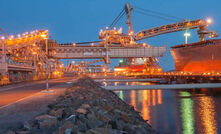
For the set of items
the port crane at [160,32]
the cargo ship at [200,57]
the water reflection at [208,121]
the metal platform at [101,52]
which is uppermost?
the port crane at [160,32]

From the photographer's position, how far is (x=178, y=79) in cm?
5459

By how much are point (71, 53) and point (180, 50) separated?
34.4 meters

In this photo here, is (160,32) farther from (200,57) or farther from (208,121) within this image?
(208,121)

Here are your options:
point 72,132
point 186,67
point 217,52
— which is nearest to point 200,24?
Result: point 186,67

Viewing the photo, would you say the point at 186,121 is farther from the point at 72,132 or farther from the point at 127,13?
the point at 127,13

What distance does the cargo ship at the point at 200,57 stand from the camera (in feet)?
155

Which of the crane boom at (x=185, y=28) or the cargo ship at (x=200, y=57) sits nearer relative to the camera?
the cargo ship at (x=200, y=57)

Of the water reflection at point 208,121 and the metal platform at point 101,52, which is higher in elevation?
the metal platform at point 101,52

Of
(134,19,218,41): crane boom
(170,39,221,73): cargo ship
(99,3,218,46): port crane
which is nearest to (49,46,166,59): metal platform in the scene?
(99,3,218,46): port crane

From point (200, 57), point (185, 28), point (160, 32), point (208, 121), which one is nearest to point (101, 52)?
point (160, 32)

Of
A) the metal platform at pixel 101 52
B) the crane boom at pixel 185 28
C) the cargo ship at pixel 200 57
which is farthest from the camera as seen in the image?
the metal platform at pixel 101 52

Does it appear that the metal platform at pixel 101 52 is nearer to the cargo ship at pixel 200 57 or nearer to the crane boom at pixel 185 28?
the crane boom at pixel 185 28

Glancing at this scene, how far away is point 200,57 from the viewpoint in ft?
172

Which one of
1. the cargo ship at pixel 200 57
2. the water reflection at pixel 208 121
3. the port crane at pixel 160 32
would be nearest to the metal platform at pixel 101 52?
the port crane at pixel 160 32
